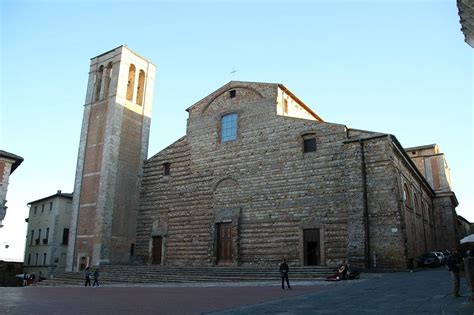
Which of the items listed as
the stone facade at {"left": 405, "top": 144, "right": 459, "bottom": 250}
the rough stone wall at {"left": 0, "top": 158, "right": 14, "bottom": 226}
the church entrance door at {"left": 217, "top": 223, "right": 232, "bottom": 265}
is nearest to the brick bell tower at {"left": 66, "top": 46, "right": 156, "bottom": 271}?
the church entrance door at {"left": 217, "top": 223, "right": 232, "bottom": 265}

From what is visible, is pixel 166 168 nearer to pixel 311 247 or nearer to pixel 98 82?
pixel 98 82

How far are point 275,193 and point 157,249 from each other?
9.19 metres

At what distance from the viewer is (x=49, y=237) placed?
34.8 m

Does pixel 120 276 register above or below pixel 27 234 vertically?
below

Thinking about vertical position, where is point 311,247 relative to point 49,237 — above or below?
below

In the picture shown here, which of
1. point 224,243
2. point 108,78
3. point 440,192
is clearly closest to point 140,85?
point 108,78

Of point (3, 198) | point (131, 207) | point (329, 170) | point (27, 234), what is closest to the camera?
point (3, 198)

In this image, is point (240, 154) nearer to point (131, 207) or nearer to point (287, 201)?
point (287, 201)

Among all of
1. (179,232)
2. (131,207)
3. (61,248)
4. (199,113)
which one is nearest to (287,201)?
(179,232)

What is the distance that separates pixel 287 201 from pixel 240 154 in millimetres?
4575

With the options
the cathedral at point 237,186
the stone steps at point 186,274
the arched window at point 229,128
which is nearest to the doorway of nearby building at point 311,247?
the cathedral at point 237,186

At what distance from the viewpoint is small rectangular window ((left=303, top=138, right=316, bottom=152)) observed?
2258 cm

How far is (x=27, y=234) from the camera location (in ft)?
126

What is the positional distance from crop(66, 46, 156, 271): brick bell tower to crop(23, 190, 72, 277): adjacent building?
30.0 feet
